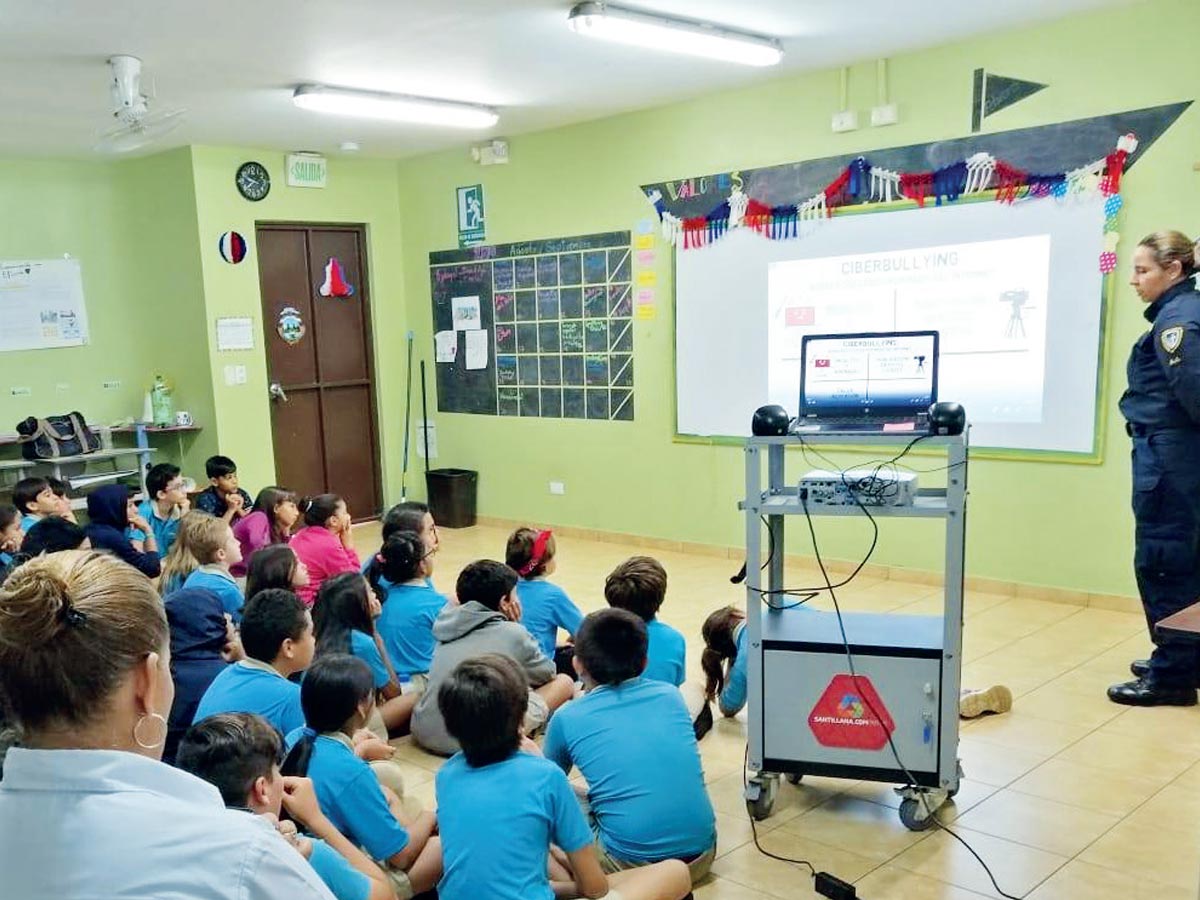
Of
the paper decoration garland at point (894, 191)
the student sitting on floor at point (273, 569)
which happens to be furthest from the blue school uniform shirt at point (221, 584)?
the paper decoration garland at point (894, 191)

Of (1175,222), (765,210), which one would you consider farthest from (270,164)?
(1175,222)

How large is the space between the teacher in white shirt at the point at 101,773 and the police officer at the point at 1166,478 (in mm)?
3494

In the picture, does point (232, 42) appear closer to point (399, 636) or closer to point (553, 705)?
point (399, 636)

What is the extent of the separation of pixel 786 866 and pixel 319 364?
19.0ft

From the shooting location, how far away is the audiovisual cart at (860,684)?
2650 millimetres

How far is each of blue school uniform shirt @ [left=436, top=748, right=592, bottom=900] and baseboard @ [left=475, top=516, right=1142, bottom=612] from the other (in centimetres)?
361

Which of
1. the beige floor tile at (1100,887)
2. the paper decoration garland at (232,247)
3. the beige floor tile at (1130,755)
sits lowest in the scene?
the beige floor tile at (1130,755)

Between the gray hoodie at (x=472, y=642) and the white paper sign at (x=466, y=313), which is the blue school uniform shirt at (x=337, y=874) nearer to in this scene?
the gray hoodie at (x=472, y=642)

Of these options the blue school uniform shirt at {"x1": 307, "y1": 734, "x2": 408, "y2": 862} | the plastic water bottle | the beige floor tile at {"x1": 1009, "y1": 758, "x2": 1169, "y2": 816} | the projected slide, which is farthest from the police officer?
the plastic water bottle

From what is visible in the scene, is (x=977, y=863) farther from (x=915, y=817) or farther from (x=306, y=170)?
(x=306, y=170)

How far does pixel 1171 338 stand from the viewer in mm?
3404

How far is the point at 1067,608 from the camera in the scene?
4711mm

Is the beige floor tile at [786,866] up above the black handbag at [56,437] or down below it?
below

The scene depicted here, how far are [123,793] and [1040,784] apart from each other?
9.33ft
